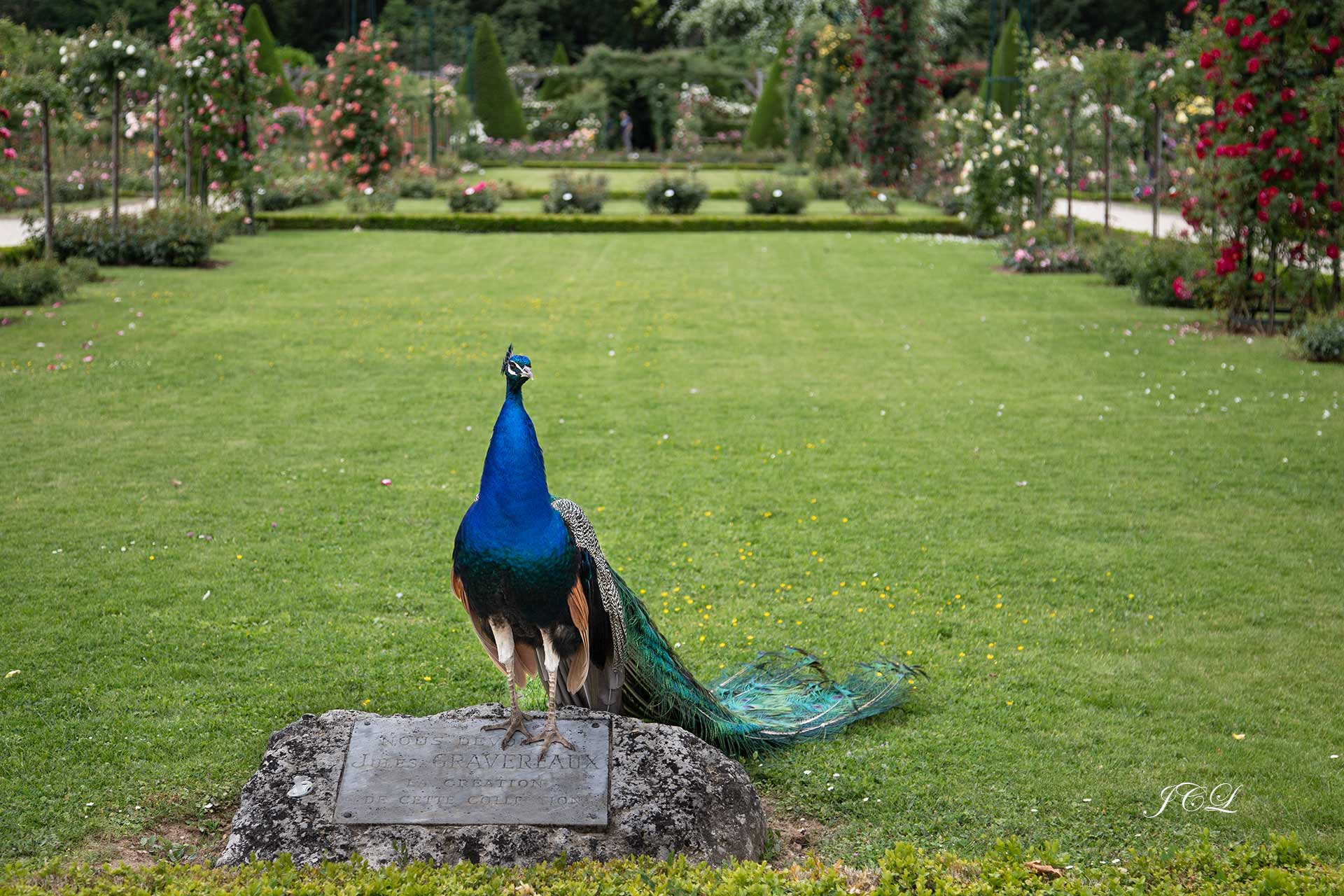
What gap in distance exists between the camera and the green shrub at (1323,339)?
34.8 feet

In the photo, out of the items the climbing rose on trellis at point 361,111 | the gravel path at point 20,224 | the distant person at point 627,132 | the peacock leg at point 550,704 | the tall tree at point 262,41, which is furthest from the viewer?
the distant person at point 627,132

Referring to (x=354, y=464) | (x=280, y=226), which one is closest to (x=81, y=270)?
(x=280, y=226)

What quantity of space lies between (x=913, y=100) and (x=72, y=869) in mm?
24023

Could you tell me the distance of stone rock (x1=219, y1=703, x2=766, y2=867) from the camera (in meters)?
3.57

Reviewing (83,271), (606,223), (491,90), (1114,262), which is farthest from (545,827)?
(491,90)

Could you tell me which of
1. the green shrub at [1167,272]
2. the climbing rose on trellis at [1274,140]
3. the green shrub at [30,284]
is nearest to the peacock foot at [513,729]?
the climbing rose on trellis at [1274,140]

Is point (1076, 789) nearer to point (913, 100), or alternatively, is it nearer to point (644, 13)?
point (913, 100)

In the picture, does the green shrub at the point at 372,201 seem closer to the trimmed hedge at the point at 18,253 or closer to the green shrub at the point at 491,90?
the trimmed hedge at the point at 18,253

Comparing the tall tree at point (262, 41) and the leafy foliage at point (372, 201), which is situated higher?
the tall tree at point (262, 41)

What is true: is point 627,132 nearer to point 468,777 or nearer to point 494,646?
point 494,646

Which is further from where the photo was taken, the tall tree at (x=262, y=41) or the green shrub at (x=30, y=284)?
the tall tree at (x=262, y=41)

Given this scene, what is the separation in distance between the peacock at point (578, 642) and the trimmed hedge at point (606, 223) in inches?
643

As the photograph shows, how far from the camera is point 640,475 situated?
7719 mm

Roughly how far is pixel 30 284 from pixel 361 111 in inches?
444
